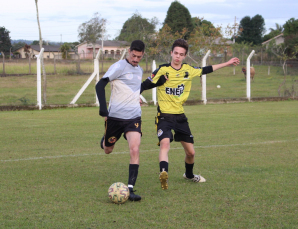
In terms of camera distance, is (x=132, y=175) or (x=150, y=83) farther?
(x=150, y=83)

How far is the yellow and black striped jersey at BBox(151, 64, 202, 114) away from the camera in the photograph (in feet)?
17.9

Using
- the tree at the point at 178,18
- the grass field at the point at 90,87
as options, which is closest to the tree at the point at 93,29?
the tree at the point at 178,18

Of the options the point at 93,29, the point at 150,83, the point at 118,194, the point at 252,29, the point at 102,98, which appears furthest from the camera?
the point at 252,29

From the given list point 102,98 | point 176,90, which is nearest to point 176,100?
point 176,90

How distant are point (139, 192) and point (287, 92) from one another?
18.7 metres

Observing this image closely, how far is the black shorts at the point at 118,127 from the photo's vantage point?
514cm

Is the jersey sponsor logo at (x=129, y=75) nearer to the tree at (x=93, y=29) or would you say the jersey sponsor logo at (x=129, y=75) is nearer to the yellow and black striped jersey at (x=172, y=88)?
the yellow and black striped jersey at (x=172, y=88)

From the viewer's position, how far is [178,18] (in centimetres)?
5722

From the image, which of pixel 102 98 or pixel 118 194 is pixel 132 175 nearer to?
pixel 118 194

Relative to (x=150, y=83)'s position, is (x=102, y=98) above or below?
below

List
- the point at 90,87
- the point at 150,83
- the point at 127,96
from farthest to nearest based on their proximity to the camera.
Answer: the point at 90,87
the point at 150,83
the point at 127,96

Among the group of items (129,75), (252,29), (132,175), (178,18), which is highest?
(252,29)

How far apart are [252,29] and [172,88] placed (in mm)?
82199

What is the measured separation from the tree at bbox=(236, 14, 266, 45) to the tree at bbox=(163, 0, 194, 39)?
23.2m
